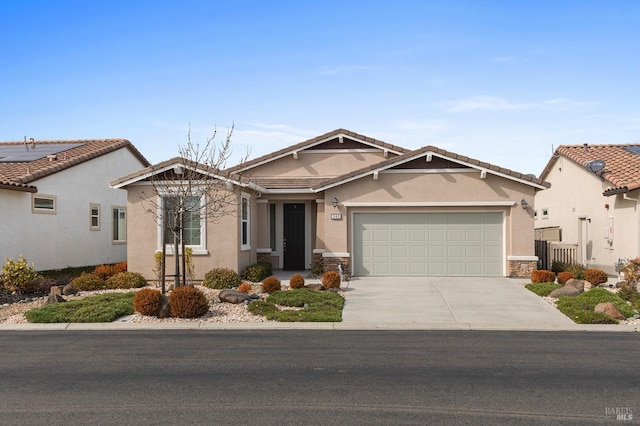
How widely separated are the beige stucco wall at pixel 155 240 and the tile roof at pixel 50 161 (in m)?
4.62

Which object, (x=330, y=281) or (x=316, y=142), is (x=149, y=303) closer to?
(x=330, y=281)

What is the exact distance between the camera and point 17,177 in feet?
67.1

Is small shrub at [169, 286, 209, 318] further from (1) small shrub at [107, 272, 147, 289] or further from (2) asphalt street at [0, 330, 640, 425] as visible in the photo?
(1) small shrub at [107, 272, 147, 289]

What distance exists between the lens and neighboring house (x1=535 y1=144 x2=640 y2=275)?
61.4 feet

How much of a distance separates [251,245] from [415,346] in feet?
34.6

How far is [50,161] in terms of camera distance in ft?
75.9

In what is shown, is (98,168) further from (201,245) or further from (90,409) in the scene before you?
(90,409)

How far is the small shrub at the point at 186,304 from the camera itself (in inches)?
494

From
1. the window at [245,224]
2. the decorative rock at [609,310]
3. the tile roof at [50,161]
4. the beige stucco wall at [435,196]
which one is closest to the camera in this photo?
the decorative rock at [609,310]

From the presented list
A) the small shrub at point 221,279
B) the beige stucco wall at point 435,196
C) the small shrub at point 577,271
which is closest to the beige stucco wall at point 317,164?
the beige stucco wall at point 435,196

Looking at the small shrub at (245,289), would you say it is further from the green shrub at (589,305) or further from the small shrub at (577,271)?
the small shrub at (577,271)

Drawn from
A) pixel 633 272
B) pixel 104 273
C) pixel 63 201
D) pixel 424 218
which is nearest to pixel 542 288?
pixel 633 272

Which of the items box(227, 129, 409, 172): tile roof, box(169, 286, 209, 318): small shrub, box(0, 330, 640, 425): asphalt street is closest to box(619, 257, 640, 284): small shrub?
box(0, 330, 640, 425): asphalt street

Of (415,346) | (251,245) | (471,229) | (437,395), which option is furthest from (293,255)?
(437,395)
